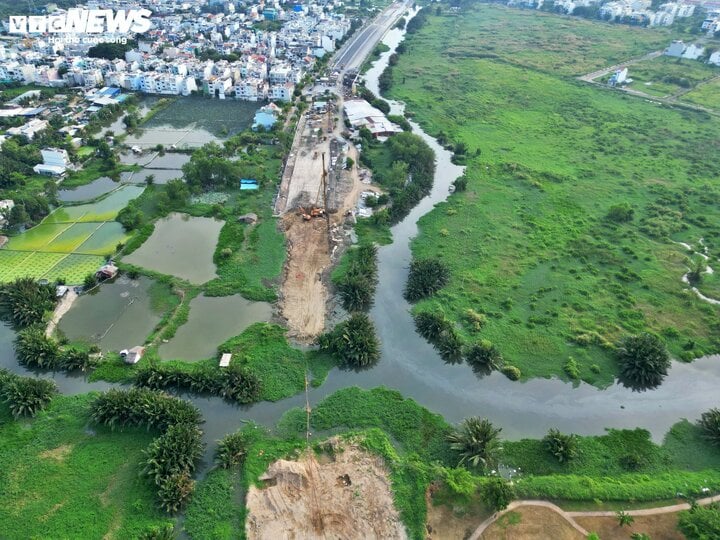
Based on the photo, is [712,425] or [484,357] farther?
[484,357]

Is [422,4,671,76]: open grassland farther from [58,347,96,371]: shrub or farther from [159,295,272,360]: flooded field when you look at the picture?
[58,347,96,371]: shrub

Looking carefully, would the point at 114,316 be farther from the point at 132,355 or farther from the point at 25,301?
the point at 25,301

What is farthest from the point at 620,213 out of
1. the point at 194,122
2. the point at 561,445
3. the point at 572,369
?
the point at 194,122

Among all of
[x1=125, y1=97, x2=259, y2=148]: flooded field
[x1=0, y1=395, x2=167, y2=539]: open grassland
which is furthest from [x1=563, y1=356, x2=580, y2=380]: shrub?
[x1=125, y1=97, x2=259, y2=148]: flooded field

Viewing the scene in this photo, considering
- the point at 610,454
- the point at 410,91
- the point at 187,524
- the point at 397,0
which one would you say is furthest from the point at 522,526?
the point at 397,0

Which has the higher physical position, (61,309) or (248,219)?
(248,219)

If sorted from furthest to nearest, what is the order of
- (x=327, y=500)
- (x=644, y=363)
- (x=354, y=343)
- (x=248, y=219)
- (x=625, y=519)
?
(x=248, y=219) < (x=354, y=343) < (x=644, y=363) < (x=327, y=500) < (x=625, y=519)
